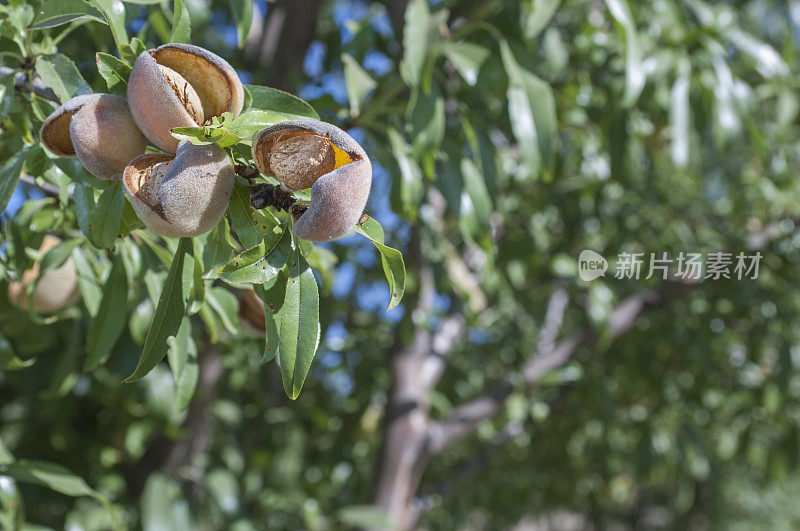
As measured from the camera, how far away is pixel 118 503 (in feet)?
4.83

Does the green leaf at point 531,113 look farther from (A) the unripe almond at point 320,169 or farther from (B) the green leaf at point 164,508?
(B) the green leaf at point 164,508

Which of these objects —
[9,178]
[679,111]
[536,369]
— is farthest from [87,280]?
[536,369]

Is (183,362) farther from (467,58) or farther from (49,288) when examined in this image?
(467,58)

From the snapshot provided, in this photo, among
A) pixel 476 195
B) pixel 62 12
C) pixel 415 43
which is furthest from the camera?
pixel 476 195

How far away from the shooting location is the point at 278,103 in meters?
0.59

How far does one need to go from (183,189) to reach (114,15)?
237mm

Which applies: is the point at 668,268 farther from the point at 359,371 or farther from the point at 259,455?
the point at 259,455

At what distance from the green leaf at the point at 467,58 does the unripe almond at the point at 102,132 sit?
516 millimetres

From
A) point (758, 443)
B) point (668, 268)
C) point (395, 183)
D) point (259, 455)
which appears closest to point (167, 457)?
point (259, 455)

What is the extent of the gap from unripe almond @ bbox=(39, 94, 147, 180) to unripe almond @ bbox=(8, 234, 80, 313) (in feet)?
1.12

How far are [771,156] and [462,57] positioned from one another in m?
1.34

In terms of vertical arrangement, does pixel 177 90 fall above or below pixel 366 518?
above

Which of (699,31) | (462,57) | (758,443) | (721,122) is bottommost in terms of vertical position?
(758,443)

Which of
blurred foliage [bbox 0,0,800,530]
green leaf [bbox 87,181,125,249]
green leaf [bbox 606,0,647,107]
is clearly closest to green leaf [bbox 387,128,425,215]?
blurred foliage [bbox 0,0,800,530]
